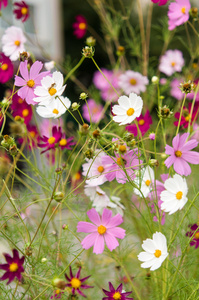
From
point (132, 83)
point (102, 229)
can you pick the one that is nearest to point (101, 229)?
point (102, 229)

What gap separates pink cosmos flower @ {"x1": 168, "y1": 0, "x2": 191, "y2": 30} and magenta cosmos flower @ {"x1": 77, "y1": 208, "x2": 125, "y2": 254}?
1.18ft

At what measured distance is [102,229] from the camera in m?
0.49

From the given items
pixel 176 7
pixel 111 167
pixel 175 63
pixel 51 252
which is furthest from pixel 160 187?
pixel 175 63

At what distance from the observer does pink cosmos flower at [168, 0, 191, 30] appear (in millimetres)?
652

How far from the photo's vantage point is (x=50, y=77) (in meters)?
0.50

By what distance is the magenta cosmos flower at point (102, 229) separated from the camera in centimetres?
48

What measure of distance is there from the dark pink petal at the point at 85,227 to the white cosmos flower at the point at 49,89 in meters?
0.15

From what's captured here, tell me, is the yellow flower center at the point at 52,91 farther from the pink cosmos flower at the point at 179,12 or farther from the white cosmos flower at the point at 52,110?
the pink cosmos flower at the point at 179,12

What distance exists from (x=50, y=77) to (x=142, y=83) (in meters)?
0.40

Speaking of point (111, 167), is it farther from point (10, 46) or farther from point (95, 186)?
point (10, 46)

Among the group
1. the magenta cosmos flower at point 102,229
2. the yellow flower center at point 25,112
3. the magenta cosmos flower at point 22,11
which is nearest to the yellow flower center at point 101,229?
the magenta cosmos flower at point 102,229

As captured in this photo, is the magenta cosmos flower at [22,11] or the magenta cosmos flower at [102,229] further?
the magenta cosmos flower at [22,11]

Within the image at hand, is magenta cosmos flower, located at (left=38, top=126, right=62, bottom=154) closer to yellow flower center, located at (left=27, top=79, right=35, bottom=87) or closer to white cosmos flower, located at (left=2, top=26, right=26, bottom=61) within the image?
yellow flower center, located at (left=27, top=79, right=35, bottom=87)

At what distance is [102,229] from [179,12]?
0.40 m
